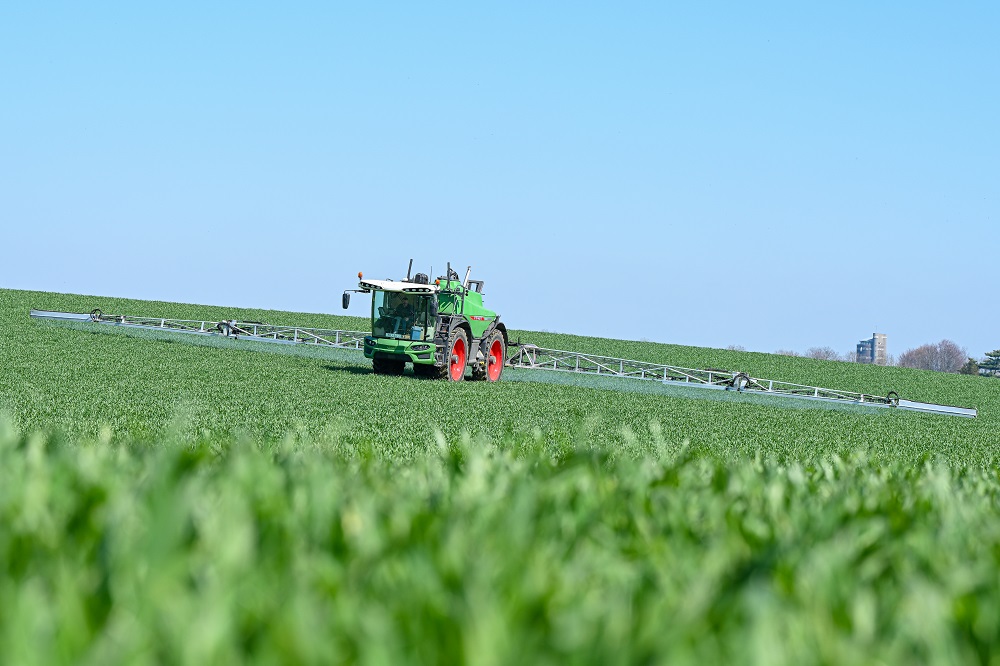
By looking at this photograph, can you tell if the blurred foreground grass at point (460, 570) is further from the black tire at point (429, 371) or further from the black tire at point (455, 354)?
the black tire at point (429, 371)

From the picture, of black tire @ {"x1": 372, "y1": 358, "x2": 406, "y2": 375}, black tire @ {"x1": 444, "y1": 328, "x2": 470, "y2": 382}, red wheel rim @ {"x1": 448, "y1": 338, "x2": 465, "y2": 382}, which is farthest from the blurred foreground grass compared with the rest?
black tire @ {"x1": 372, "y1": 358, "x2": 406, "y2": 375}

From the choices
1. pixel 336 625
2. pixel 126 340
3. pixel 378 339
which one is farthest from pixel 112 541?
pixel 126 340

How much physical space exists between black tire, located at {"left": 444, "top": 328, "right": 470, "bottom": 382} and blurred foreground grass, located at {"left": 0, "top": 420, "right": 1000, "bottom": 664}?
73.8ft

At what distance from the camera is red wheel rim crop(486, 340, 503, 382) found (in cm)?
2850

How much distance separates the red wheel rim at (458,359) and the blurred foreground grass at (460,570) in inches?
923

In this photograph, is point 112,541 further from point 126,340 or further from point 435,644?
point 126,340

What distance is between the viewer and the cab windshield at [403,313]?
2477cm

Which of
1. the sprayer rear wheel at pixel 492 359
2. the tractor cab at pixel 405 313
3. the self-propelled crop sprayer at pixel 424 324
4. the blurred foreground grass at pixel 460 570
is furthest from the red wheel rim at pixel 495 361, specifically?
the blurred foreground grass at pixel 460 570

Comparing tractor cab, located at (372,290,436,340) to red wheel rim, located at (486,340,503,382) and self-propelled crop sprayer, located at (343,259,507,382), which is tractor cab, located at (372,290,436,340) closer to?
self-propelled crop sprayer, located at (343,259,507,382)

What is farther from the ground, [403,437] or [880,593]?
[880,593]

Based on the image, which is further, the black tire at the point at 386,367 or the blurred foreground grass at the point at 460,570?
the black tire at the point at 386,367

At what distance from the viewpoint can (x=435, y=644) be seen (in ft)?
3.66

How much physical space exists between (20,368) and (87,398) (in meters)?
6.96

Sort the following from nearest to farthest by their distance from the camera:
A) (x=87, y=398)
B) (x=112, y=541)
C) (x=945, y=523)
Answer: (x=112, y=541), (x=945, y=523), (x=87, y=398)
